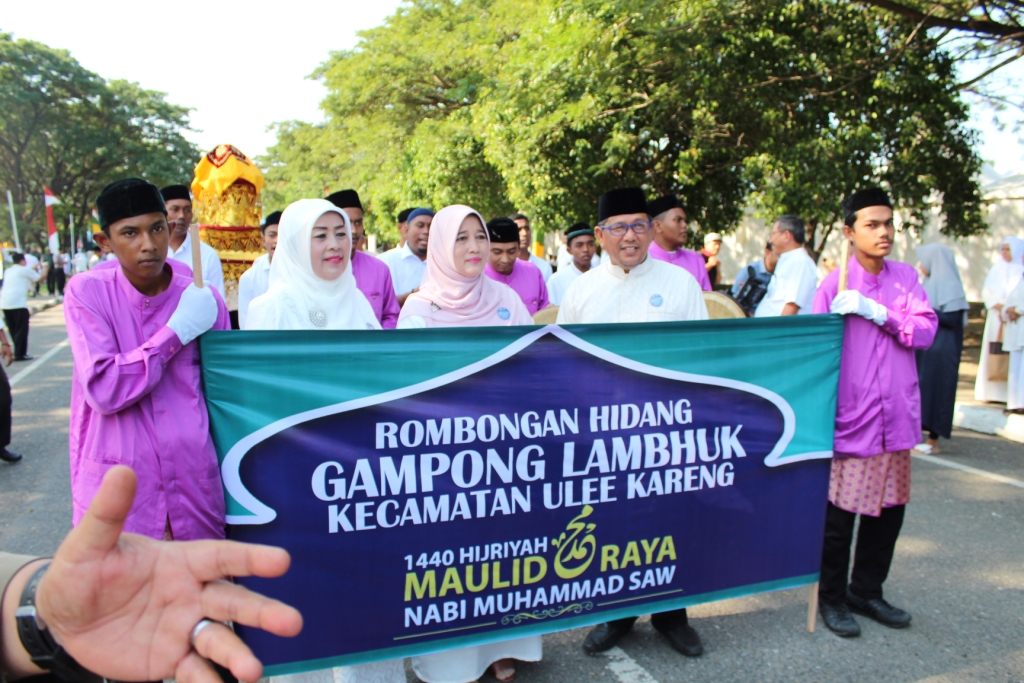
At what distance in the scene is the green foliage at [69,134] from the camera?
3619cm

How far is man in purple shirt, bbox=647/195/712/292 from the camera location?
17.5 ft

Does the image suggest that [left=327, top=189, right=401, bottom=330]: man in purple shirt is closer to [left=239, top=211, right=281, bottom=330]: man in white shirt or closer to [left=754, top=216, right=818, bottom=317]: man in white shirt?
[left=239, top=211, right=281, bottom=330]: man in white shirt

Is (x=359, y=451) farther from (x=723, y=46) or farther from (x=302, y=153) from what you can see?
(x=302, y=153)

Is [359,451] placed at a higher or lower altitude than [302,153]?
lower

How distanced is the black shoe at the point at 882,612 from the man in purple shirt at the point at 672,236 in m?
2.38

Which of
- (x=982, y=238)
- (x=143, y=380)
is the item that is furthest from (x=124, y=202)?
(x=982, y=238)

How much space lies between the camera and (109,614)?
110cm

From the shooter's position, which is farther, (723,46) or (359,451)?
(723,46)

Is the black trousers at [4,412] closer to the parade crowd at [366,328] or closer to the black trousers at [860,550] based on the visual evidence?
the parade crowd at [366,328]

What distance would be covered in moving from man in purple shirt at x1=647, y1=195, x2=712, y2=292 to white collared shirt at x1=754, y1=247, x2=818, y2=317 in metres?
0.47

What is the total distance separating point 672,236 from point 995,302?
4.30m

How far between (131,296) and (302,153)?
47174 mm

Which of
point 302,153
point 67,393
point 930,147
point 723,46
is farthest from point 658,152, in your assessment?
point 302,153

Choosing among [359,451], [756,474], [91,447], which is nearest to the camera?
[91,447]
